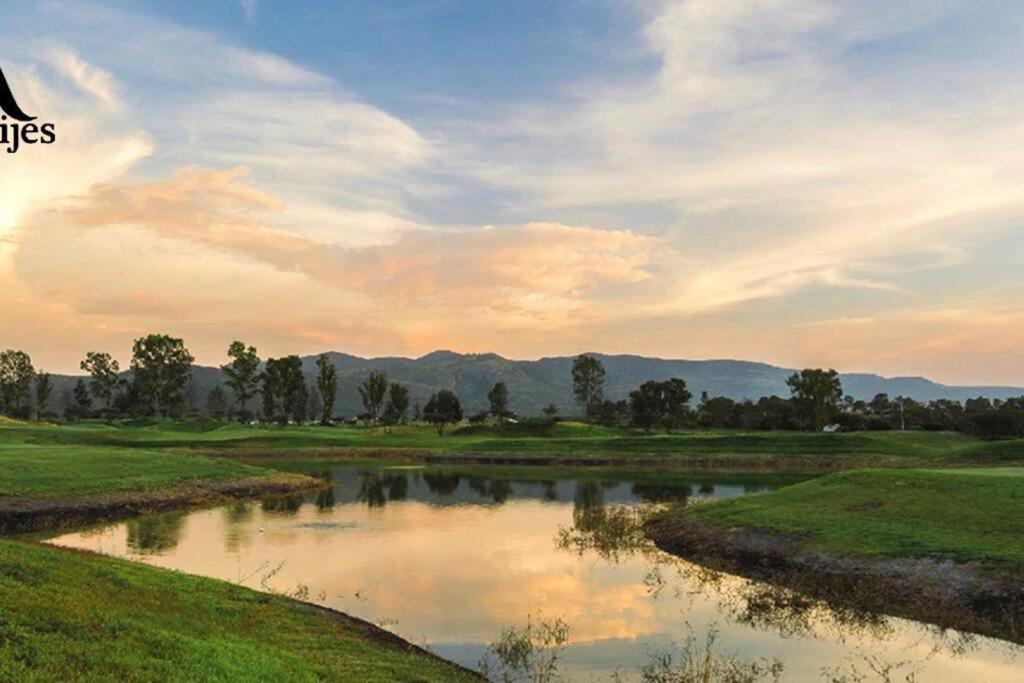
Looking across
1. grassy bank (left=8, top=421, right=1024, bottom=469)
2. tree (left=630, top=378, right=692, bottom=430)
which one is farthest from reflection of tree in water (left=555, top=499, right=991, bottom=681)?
tree (left=630, top=378, right=692, bottom=430)

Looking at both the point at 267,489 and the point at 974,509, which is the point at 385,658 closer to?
the point at 974,509

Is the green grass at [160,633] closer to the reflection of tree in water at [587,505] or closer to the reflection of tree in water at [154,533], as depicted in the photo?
the reflection of tree in water at [154,533]

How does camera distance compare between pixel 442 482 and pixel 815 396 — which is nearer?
pixel 442 482

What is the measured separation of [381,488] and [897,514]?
186ft

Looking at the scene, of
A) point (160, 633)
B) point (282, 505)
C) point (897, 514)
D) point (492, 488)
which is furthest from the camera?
point (492, 488)

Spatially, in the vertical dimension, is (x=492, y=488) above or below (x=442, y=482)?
above

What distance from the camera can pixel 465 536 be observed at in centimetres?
5250

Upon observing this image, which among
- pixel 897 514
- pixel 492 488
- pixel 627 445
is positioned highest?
pixel 897 514

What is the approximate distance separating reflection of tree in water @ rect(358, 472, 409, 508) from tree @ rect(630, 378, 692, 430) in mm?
87936

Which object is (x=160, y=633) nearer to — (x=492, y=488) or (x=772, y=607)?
(x=772, y=607)

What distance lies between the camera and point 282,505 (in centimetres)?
6875

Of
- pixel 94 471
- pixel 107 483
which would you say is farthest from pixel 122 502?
pixel 94 471

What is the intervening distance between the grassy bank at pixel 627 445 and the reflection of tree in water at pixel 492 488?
34007 mm

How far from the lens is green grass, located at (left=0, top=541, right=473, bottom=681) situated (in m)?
15.9
